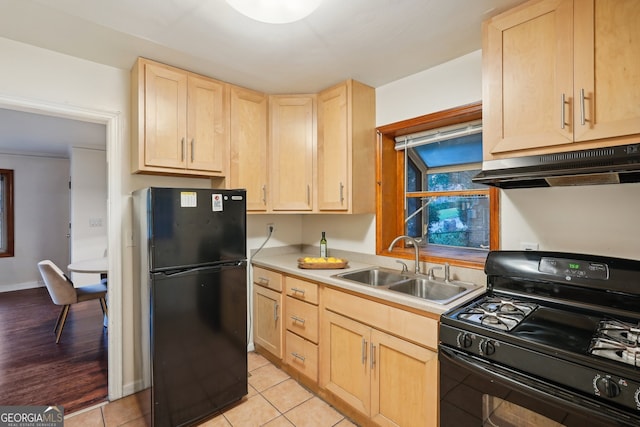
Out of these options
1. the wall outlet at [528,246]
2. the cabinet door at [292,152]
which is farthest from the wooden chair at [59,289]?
the wall outlet at [528,246]

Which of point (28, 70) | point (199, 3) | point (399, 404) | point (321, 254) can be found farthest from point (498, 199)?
point (28, 70)

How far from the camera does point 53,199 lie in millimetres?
5344

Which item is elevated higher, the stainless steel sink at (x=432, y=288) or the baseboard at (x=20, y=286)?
the stainless steel sink at (x=432, y=288)

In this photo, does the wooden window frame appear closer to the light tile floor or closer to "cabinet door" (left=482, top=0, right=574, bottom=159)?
"cabinet door" (left=482, top=0, right=574, bottom=159)

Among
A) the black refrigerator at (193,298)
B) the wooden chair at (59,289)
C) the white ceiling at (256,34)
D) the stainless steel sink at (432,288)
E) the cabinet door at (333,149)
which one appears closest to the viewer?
the white ceiling at (256,34)

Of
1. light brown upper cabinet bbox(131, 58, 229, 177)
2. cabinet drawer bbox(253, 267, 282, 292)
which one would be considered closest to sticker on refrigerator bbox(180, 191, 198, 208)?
light brown upper cabinet bbox(131, 58, 229, 177)

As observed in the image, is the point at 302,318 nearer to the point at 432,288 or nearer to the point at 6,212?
the point at 432,288

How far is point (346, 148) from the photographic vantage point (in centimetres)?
233

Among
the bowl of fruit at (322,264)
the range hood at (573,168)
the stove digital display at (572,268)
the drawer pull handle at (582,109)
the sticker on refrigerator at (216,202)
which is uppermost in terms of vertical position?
the drawer pull handle at (582,109)

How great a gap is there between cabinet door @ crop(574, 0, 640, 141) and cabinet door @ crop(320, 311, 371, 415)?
4.82 feet

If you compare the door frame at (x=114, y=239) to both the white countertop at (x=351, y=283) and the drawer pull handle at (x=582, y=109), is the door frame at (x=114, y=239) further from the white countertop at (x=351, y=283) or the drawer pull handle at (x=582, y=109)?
the drawer pull handle at (x=582, y=109)

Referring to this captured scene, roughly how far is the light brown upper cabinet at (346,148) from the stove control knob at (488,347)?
4.28 ft

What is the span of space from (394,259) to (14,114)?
4087 millimetres

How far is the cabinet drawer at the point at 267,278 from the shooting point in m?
2.46
